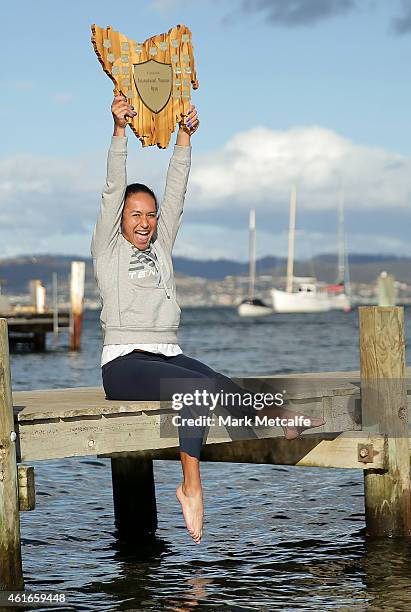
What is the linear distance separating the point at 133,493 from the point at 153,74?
158 inches

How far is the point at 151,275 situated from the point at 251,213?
303 ft

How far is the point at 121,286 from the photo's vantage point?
7.39m

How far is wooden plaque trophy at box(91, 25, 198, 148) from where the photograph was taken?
783cm

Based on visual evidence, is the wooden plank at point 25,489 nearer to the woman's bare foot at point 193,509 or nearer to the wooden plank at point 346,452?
the woman's bare foot at point 193,509

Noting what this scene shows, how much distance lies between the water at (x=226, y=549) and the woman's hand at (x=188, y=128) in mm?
3207

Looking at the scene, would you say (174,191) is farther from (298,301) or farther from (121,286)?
(298,301)

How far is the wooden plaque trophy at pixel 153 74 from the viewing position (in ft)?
25.7

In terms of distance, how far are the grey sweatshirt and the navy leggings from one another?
148 mm

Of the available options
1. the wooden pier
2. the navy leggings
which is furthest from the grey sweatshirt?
the wooden pier

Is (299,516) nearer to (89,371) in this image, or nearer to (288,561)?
(288,561)

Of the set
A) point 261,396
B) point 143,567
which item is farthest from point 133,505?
point 261,396

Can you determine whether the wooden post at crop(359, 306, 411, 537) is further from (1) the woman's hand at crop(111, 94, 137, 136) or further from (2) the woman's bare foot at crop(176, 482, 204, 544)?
(1) the woman's hand at crop(111, 94, 137, 136)

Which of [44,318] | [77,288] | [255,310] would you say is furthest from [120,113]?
[255,310]

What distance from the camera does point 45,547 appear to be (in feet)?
31.3
